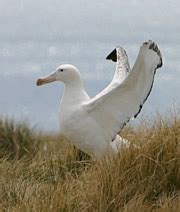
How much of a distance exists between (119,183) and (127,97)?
176 cm

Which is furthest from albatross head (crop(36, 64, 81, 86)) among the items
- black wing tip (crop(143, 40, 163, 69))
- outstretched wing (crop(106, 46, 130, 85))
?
black wing tip (crop(143, 40, 163, 69))

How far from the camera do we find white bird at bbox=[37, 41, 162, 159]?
9.57 metres

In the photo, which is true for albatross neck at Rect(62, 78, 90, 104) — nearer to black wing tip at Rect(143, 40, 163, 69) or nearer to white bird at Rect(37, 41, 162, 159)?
white bird at Rect(37, 41, 162, 159)

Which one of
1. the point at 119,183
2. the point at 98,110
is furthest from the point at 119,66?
the point at 119,183

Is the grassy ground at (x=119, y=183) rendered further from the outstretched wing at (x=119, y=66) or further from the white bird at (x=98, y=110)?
the outstretched wing at (x=119, y=66)

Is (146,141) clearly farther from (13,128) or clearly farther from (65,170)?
(13,128)

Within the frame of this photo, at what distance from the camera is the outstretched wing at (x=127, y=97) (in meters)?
9.09

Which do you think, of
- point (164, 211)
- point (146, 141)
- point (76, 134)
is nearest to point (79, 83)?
point (76, 134)

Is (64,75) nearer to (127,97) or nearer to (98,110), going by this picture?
(98,110)

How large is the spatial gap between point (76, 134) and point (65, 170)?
742 mm

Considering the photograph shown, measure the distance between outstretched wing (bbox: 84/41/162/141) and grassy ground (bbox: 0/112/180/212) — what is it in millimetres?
251

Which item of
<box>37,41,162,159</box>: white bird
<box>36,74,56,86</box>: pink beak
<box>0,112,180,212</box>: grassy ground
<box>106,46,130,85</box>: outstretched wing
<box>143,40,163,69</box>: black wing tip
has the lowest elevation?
<box>0,112,180,212</box>: grassy ground

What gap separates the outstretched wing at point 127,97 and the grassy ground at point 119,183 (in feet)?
0.82

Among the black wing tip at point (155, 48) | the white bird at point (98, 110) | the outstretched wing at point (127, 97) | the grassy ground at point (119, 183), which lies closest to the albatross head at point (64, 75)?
the white bird at point (98, 110)
